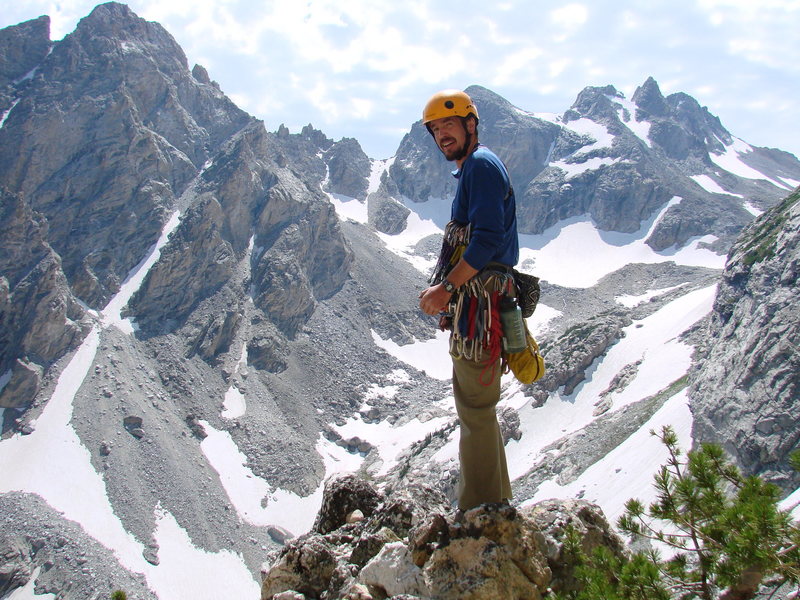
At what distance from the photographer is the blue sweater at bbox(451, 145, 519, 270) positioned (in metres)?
4.75

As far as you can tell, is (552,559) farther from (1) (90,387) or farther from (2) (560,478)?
(1) (90,387)

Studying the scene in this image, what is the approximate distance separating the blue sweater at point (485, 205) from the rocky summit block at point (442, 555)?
2437 mm

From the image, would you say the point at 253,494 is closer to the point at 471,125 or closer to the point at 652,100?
the point at 471,125

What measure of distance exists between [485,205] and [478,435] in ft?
7.32

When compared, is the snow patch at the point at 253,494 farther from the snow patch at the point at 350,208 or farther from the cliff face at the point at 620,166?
the cliff face at the point at 620,166

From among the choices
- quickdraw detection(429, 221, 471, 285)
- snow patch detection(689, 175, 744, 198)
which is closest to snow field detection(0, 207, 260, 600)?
quickdraw detection(429, 221, 471, 285)

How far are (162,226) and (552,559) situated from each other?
92357 mm

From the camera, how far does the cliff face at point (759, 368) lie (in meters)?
24.3

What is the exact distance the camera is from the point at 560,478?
35.7 meters

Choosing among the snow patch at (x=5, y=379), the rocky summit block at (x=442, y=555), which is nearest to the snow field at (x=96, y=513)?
the snow patch at (x=5, y=379)

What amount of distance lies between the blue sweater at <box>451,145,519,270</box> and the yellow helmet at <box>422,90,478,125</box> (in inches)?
17.7

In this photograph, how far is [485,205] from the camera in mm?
4840

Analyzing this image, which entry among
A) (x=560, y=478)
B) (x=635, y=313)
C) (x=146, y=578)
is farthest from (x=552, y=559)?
(x=635, y=313)

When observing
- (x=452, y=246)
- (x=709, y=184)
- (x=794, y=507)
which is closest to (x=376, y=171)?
(x=709, y=184)
